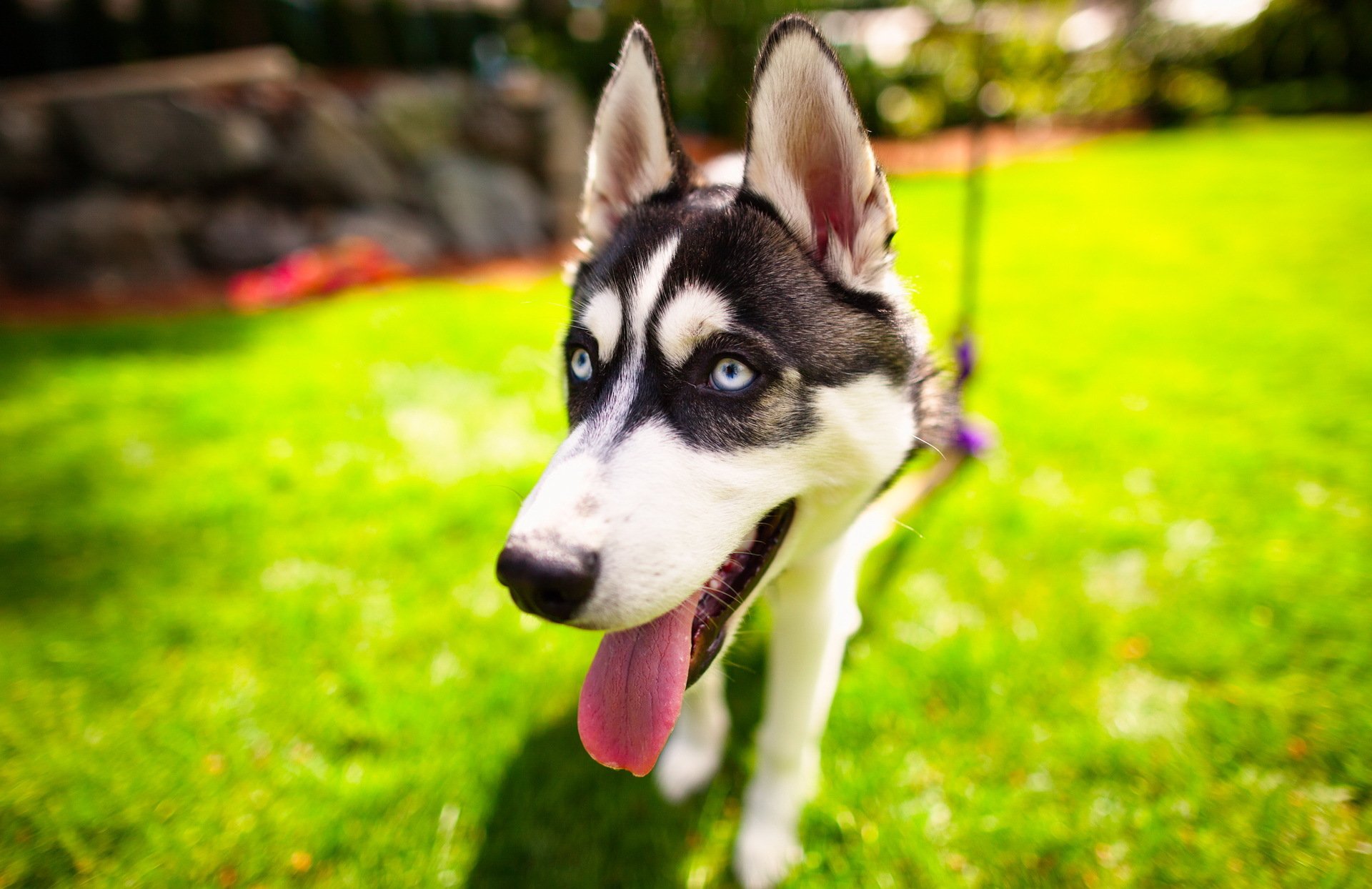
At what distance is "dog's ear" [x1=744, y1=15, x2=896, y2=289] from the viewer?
1.54 meters

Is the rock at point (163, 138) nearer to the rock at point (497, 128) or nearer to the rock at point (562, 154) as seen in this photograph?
the rock at point (497, 128)

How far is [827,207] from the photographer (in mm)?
1735

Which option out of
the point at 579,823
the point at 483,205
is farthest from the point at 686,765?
the point at 483,205

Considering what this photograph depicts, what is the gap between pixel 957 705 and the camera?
2434 millimetres

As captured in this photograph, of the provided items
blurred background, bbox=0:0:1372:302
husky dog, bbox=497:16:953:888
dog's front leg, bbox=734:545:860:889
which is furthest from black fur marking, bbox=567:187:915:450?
blurred background, bbox=0:0:1372:302

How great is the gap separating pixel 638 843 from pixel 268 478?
9.36 ft

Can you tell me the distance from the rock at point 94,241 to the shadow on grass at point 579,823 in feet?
24.1

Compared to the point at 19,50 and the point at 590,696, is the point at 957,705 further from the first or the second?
the point at 19,50

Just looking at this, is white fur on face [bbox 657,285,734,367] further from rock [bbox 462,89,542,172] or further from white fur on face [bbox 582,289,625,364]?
rock [bbox 462,89,542,172]

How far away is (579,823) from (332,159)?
7.69 m

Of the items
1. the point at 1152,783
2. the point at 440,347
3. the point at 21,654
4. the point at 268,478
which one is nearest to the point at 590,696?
the point at 1152,783

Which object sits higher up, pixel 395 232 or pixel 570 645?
pixel 395 232

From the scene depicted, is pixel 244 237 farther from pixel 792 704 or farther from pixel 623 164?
pixel 792 704

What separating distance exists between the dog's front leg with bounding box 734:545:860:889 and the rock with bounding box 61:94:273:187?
7883 mm
